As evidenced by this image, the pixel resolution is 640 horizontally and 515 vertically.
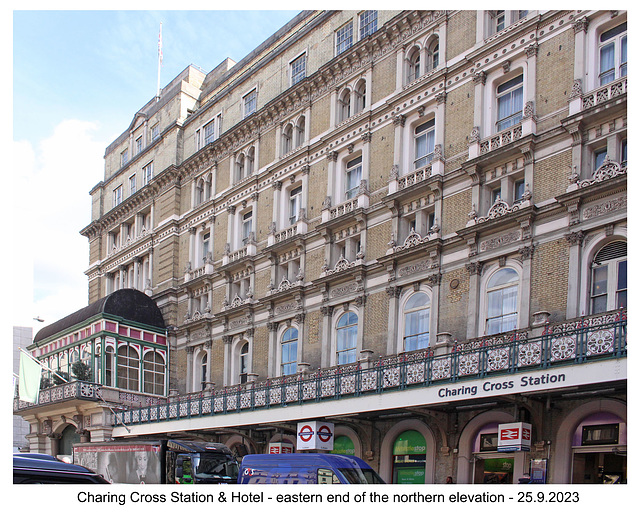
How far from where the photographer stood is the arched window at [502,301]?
80.4ft

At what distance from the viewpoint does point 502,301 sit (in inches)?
981

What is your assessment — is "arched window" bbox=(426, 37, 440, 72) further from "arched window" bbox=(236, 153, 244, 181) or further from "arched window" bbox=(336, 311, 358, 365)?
"arched window" bbox=(236, 153, 244, 181)

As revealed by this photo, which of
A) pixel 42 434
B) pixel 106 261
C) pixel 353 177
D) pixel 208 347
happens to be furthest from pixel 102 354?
pixel 353 177

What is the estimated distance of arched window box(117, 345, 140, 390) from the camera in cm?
3968

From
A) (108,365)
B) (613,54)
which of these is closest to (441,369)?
(613,54)

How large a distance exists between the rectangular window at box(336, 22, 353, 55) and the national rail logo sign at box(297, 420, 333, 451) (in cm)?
1779

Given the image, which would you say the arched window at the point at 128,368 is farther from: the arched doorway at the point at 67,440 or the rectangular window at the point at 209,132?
the rectangular window at the point at 209,132

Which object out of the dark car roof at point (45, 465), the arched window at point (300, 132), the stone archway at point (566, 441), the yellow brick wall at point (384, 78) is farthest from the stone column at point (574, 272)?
the arched window at point (300, 132)

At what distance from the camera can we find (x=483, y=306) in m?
25.4

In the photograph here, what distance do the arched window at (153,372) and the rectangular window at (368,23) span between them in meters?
20.4

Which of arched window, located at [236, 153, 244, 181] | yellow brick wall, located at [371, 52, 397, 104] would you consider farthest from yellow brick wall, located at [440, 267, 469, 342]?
arched window, located at [236, 153, 244, 181]

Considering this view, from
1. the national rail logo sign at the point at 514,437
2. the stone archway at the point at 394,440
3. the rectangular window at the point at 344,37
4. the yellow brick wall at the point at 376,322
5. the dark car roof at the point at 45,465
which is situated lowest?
the stone archway at the point at 394,440
